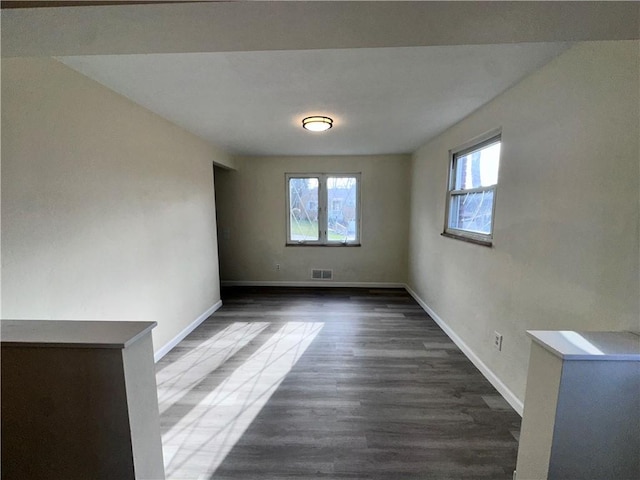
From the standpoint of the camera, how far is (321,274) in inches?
192

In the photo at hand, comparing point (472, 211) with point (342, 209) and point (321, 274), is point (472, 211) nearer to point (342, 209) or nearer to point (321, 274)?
point (342, 209)

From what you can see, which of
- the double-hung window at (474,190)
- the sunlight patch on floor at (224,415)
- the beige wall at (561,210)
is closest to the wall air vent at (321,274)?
the sunlight patch on floor at (224,415)

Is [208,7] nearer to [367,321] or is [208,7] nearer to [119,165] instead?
[119,165]

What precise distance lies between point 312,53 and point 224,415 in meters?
2.37

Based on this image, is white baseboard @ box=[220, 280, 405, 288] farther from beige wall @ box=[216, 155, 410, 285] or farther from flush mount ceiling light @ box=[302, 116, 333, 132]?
flush mount ceiling light @ box=[302, 116, 333, 132]

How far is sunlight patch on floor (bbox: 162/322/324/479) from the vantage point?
59.0 inches

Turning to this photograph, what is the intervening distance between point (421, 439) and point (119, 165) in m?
2.85

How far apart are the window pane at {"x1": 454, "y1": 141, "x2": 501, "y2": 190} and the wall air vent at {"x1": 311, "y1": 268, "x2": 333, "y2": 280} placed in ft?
8.58

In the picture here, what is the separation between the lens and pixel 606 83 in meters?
1.27

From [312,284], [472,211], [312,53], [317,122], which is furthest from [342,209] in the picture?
[312,53]

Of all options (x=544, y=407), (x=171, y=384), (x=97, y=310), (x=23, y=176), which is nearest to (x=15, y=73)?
(x=23, y=176)

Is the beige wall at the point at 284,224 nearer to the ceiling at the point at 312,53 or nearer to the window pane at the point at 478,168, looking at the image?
the ceiling at the point at 312,53

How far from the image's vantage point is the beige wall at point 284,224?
461 centimetres

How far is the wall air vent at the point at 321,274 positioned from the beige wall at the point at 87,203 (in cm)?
236
